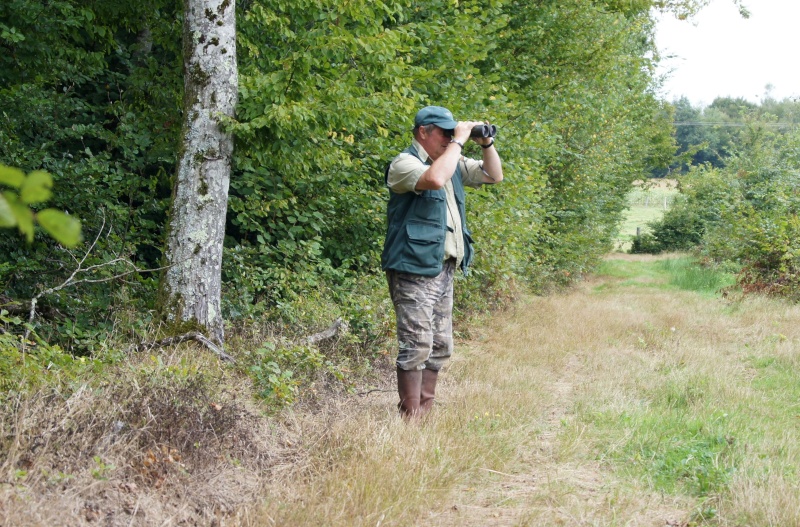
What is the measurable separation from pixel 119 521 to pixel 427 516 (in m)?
1.37

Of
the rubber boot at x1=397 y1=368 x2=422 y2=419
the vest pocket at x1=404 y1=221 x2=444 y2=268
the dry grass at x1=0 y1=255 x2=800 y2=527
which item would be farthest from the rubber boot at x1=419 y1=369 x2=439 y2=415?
the vest pocket at x1=404 y1=221 x2=444 y2=268

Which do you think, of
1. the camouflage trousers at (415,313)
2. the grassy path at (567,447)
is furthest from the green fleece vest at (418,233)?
the grassy path at (567,447)

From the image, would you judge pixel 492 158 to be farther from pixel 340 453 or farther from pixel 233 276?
pixel 233 276

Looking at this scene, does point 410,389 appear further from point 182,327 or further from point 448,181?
point 182,327

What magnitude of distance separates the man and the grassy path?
37cm

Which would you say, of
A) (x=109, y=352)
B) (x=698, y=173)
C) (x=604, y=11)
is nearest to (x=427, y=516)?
(x=109, y=352)

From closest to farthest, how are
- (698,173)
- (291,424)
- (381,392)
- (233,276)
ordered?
(291,424) → (381,392) → (233,276) → (698,173)

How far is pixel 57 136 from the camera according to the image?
764 centimetres

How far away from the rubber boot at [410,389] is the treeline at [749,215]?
9.67 metres

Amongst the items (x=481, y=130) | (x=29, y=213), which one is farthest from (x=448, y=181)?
(x=29, y=213)

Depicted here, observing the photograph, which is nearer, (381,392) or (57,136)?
(381,392)

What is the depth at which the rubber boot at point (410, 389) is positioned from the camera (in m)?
4.81

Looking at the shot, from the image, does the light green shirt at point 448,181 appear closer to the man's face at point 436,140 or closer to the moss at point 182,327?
the man's face at point 436,140

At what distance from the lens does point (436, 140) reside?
4891 millimetres
